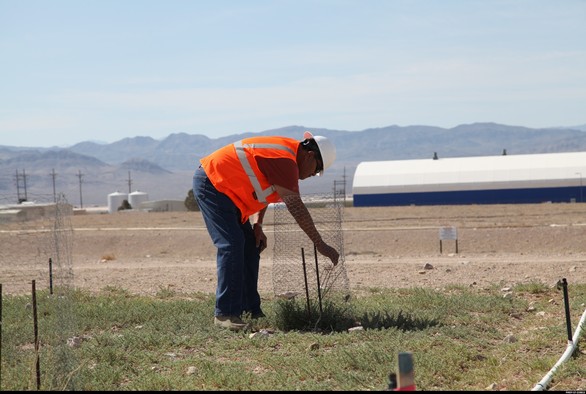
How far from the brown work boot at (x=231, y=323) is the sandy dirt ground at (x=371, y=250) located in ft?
4.64

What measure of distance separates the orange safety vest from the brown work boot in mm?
1030

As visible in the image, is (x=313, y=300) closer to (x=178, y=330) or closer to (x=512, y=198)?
(x=178, y=330)

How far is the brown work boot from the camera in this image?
8.17 m

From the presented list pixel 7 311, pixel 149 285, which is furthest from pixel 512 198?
pixel 7 311

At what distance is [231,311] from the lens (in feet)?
27.3

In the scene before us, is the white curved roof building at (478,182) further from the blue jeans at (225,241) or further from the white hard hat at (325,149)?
the blue jeans at (225,241)

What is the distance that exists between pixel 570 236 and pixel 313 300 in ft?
58.3

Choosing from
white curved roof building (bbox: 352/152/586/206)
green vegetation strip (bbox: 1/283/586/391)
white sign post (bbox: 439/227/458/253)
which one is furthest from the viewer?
white curved roof building (bbox: 352/152/586/206)

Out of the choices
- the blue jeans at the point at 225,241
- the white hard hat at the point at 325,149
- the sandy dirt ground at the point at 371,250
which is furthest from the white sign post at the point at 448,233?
the blue jeans at the point at 225,241

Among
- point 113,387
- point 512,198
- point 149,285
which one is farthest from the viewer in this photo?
point 512,198

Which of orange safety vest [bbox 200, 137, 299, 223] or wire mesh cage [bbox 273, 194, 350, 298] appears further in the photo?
wire mesh cage [bbox 273, 194, 350, 298]

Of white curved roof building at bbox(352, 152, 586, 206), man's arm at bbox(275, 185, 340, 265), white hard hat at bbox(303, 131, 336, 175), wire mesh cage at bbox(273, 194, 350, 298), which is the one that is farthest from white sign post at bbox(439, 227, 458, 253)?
white curved roof building at bbox(352, 152, 586, 206)

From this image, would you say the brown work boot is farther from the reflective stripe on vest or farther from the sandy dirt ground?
the sandy dirt ground

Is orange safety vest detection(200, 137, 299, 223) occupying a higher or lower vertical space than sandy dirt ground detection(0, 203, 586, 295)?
higher
